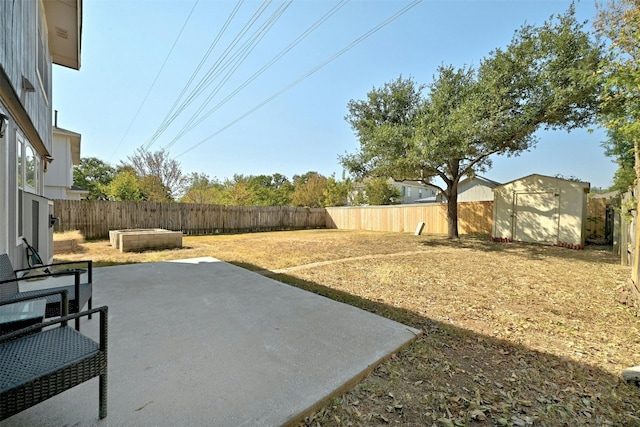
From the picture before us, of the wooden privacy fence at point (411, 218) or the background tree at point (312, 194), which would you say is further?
the background tree at point (312, 194)

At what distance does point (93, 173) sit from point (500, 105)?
38125 millimetres

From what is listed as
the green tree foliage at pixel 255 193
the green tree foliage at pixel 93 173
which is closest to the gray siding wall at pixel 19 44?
the green tree foliage at pixel 255 193

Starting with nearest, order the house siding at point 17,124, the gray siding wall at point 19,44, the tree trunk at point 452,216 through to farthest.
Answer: the gray siding wall at point 19,44 → the house siding at point 17,124 → the tree trunk at point 452,216

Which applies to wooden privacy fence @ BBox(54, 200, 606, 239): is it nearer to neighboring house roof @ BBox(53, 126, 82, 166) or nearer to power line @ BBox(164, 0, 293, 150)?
neighboring house roof @ BBox(53, 126, 82, 166)

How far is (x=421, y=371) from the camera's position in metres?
2.05

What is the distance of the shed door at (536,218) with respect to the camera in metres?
9.48

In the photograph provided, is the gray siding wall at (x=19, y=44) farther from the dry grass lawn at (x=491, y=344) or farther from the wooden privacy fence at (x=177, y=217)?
the wooden privacy fence at (x=177, y=217)

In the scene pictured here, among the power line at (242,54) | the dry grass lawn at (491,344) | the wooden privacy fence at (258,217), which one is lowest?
the dry grass lawn at (491,344)

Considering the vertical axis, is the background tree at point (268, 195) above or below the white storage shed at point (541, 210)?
above

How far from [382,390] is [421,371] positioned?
0.42m

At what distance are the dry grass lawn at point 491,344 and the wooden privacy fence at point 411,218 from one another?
700 centimetres

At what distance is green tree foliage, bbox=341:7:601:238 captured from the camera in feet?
24.6

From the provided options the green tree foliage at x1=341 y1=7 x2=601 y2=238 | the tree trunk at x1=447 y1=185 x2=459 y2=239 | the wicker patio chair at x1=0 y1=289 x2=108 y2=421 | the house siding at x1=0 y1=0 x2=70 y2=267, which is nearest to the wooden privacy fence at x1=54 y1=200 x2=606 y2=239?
the tree trunk at x1=447 y1=185 x2=459 y2=239

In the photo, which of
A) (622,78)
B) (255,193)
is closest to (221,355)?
(622,78)
